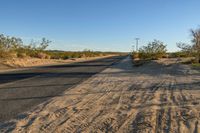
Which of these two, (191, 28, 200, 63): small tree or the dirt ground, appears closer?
the dirt ground

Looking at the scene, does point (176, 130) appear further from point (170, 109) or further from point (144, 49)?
point (144, 49)

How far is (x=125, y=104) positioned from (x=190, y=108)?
7.11 ft

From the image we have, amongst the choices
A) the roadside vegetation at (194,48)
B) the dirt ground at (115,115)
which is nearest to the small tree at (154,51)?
the roadside vegetation at (194,48)

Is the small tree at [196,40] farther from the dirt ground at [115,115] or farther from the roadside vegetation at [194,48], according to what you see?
the dirt ground at [115,115]

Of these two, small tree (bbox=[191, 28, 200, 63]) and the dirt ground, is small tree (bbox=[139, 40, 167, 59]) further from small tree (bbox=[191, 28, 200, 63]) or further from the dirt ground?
the dirt ground

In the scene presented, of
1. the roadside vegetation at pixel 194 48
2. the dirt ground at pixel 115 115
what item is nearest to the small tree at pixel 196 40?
the roadside vegetation at pixel 194 48

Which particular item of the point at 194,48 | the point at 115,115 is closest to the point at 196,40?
the point at 194,48

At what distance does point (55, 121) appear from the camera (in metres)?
7.68

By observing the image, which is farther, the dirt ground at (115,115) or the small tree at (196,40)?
the small tree at (196,40)

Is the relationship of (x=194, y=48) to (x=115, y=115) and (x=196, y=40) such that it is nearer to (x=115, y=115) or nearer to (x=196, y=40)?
(x=196, y=40)

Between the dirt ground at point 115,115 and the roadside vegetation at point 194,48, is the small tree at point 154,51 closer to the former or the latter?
the roadside vegetation at point 194,48

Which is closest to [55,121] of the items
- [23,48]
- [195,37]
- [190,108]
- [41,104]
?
[41,104]

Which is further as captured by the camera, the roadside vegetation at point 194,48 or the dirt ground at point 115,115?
the roadside vegetation at point 194,48

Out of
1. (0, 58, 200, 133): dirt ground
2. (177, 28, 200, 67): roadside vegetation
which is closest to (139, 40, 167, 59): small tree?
(177, 28, 200, 67): roadside vegetation
